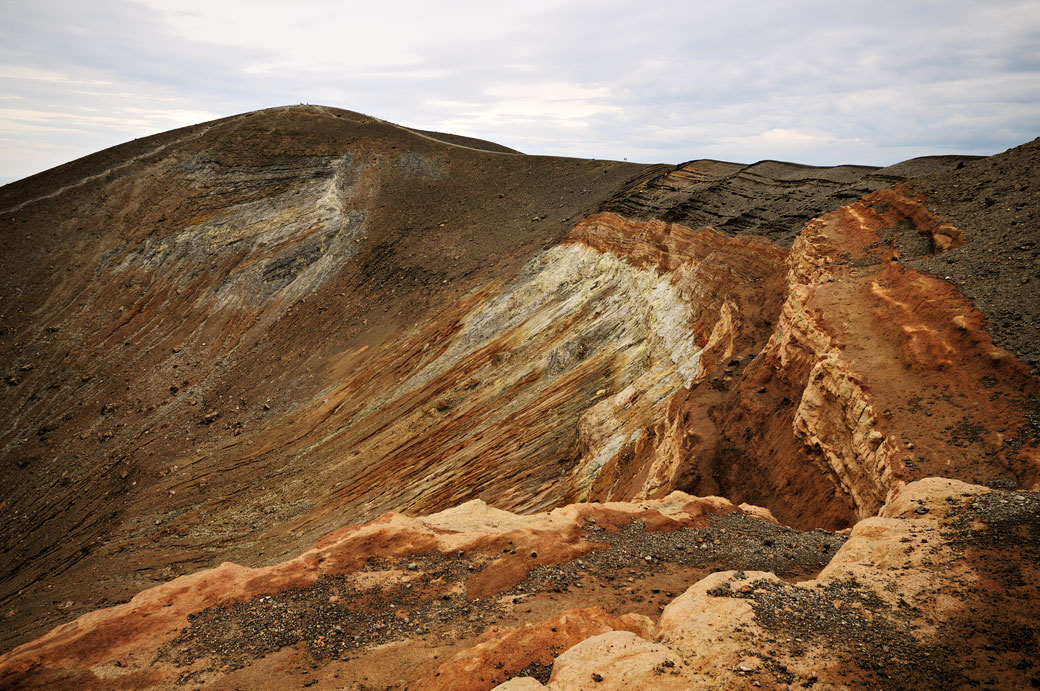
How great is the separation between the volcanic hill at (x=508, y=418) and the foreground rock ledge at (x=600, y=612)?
0.12ft

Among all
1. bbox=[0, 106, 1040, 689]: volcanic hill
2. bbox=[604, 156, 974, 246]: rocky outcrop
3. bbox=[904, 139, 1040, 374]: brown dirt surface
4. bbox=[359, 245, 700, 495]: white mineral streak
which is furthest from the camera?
bbox=[604, 156, 974, 246]: rocky outcrop

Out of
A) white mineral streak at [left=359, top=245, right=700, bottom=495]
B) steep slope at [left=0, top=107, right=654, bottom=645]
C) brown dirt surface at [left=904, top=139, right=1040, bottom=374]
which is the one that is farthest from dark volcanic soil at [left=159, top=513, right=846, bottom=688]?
steep slope at [left=0, top=107, right=654, bottom=645]

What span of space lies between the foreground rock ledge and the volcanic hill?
0.04m

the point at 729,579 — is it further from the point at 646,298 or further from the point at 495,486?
the point at 646,298

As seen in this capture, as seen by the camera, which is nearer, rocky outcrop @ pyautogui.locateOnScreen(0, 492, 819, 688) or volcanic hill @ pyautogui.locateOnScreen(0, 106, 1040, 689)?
volcanic hill @ pyautogui.locateOnScreen(0, 106, 1040, 689)

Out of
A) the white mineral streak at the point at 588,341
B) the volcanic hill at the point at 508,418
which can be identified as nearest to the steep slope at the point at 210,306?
the volcanic hill at the point at 508,418

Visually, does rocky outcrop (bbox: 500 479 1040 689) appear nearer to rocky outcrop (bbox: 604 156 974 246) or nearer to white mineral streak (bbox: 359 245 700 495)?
white mineral streak (bbox: 359 245 700 495)

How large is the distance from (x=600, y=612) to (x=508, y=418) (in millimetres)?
11818

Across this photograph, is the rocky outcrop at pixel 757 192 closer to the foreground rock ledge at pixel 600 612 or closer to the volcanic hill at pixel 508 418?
the volcanic hill at pixel 508 418

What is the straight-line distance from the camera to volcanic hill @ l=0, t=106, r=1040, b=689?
623 cm

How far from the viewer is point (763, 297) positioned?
16359 mm

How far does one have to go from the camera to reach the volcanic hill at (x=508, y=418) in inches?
245

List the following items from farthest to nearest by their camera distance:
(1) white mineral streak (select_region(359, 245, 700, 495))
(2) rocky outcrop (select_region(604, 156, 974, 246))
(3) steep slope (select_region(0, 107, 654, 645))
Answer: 1. (3) steep slope (select_region(0, 107, 654, 645))
2. (2) rocky outcrop (select_region(604, 156, 974, 246))
3. (1) white mineral streak (select_region(359, 245, 700, 495))

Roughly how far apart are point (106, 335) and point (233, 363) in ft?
19.2
